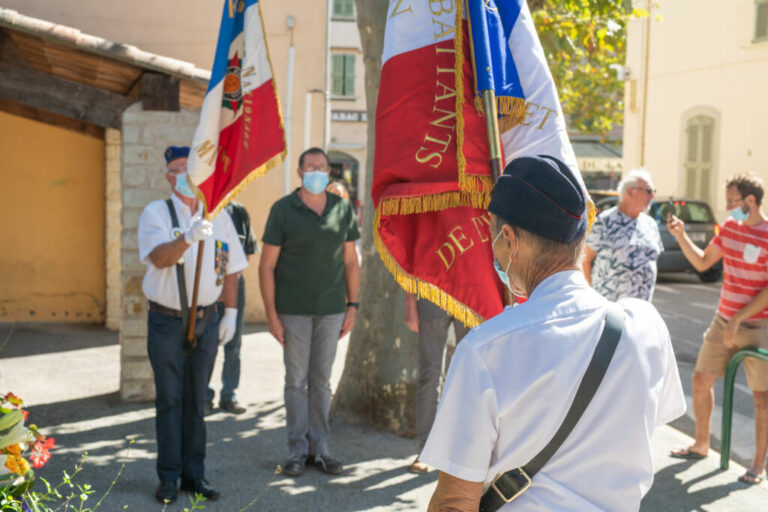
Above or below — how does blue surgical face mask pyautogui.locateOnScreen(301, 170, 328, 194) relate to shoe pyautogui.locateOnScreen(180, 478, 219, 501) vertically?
above

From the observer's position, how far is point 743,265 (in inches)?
232

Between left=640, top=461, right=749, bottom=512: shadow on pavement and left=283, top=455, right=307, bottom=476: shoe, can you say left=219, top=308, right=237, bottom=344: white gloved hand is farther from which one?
left=640, top=461, right=749, bottom=512: shadow on pavement

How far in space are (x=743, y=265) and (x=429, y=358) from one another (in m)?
2.24

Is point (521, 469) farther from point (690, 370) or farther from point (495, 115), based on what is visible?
point (690, 370)

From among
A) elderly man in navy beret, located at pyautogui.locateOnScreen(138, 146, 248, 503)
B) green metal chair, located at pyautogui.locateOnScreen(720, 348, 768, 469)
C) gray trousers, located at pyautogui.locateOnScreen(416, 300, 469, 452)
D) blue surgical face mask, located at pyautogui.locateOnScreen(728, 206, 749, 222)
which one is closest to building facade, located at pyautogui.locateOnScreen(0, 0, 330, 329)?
gray trousers, located at pyautogui.locateOnScreen(416, 300, 469, 452)

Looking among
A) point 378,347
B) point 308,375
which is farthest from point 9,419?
point 378,347

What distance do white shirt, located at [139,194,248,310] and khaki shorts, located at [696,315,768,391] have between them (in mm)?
3382

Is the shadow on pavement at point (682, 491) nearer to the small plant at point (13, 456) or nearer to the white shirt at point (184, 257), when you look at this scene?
the white shirt at point (184, 257)

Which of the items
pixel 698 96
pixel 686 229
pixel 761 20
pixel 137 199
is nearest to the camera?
pixel 137 199

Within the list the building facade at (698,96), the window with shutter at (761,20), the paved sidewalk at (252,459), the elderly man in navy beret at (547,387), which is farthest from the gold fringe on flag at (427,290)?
the window with shutter at (761,20)

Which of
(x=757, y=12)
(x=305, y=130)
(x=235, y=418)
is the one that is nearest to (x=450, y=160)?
(x=235, y=418)

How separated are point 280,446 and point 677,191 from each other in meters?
19.2

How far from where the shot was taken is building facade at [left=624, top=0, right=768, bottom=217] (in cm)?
2042

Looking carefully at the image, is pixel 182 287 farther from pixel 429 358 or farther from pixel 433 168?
pixel 433 168
